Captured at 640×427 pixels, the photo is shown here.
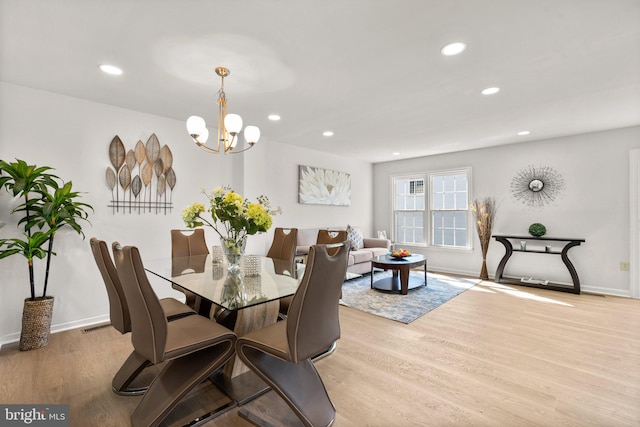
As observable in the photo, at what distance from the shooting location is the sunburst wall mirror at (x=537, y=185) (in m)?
4.84

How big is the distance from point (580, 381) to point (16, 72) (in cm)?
518

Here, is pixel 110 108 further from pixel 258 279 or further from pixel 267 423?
pixel 267 423

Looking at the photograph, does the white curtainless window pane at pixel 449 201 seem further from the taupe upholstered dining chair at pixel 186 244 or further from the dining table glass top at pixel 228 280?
the taupe upholstered dining chair at pixel 186 244

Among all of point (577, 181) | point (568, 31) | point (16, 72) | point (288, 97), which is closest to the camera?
point (568, 31)

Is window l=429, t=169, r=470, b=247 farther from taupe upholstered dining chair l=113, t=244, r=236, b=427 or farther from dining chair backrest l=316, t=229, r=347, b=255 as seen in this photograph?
taupe upholstered dining chair l=113, t=244, r=236, b=427

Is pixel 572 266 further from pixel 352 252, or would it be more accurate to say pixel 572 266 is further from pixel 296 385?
pixel 296 385

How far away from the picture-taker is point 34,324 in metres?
2.64

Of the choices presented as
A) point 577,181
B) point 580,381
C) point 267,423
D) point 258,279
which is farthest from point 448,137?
point 267,423

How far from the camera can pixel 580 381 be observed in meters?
2.14

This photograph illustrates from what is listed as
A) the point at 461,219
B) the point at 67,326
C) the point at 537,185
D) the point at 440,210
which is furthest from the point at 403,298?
the point at 67,326

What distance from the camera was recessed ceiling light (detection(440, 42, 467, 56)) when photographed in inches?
85.9

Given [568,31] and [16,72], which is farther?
[16,72]

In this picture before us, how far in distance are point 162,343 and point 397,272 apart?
4.23 meters

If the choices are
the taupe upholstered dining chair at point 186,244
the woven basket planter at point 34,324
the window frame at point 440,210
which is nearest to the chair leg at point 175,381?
the taupe upholstered dining chair at point 186,244
